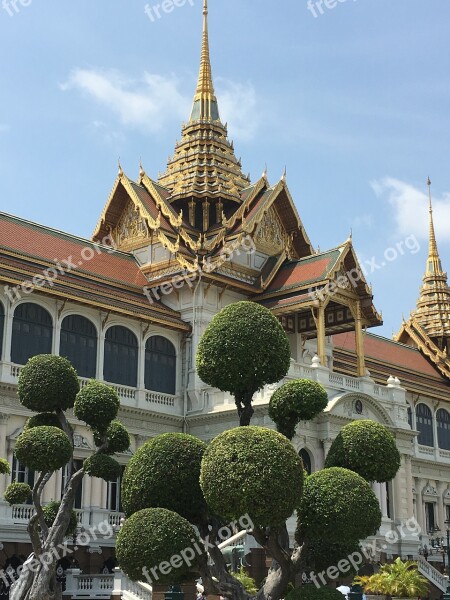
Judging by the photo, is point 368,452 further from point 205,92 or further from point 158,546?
point 205,92

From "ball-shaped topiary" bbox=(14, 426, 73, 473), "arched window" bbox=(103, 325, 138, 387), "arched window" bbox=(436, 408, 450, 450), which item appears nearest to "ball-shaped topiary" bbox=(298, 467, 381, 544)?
→ "ball-shaped topiary" bbox=(14, 426, 73, 473)

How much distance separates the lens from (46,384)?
1958 cm

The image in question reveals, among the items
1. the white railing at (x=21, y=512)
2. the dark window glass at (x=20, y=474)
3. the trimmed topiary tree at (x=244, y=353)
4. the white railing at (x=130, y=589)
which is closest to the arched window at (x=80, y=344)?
the dark window glass at (x=20, y=474)

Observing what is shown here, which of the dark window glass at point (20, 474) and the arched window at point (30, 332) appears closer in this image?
the dark window glass at point (20, 474)

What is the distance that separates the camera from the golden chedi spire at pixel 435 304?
178 ft

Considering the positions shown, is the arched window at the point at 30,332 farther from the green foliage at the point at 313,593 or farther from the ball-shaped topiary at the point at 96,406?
the green foliage at the point at 313,593

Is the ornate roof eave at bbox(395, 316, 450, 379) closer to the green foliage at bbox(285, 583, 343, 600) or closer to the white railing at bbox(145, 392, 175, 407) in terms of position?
the white railing at bbox(145, 392, 175, 407)

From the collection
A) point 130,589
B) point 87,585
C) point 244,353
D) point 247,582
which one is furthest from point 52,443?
point 87,585

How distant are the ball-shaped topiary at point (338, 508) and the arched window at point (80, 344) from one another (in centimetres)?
1617

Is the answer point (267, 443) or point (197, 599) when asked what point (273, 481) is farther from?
point (197, 599)

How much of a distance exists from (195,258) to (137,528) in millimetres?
21662

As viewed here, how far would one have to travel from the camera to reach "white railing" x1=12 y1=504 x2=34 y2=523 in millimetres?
26469

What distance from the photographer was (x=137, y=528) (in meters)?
14.6

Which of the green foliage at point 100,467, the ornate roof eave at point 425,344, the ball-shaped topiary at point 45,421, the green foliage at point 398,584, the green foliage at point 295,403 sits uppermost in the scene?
the ornate roof eave at point 425,344
